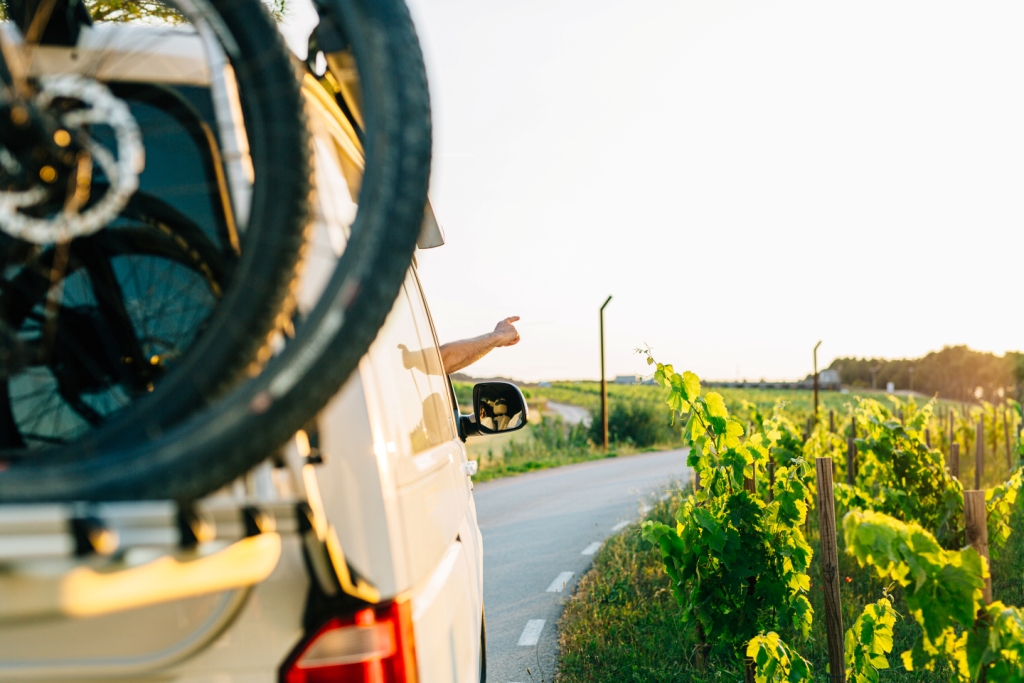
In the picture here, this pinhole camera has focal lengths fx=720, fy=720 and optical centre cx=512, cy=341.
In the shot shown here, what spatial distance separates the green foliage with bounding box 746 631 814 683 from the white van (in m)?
2.05

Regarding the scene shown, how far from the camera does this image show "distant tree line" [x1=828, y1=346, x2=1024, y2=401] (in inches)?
3548

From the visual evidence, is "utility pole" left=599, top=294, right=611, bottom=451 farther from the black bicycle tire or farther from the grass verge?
the black bicycle tire

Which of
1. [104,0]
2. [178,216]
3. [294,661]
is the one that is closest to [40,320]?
[178,216]

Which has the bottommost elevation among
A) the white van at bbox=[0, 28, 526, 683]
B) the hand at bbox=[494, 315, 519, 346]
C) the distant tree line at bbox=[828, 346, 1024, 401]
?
the distant tree line at bbox=[828, 346, 1024, 401]

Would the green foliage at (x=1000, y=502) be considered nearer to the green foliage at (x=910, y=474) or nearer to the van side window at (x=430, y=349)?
the green foliage at (x=910, y=474)

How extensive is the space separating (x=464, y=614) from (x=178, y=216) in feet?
4.26

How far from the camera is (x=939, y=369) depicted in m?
115

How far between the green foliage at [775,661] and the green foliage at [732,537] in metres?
0.69

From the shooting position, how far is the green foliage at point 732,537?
3945 millimetres

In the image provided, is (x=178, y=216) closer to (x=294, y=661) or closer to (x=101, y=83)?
(x=101, y=83)

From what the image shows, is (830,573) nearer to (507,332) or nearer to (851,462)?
(507,332)

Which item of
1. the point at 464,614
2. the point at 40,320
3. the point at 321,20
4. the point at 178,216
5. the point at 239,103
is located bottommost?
the point at 464,614

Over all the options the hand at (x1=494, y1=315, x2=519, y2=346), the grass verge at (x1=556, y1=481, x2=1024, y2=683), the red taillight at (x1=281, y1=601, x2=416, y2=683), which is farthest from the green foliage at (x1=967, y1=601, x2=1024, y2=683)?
the hand at (x1=494, y1=315, x2=519, y2=346)

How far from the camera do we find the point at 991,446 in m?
18.5
